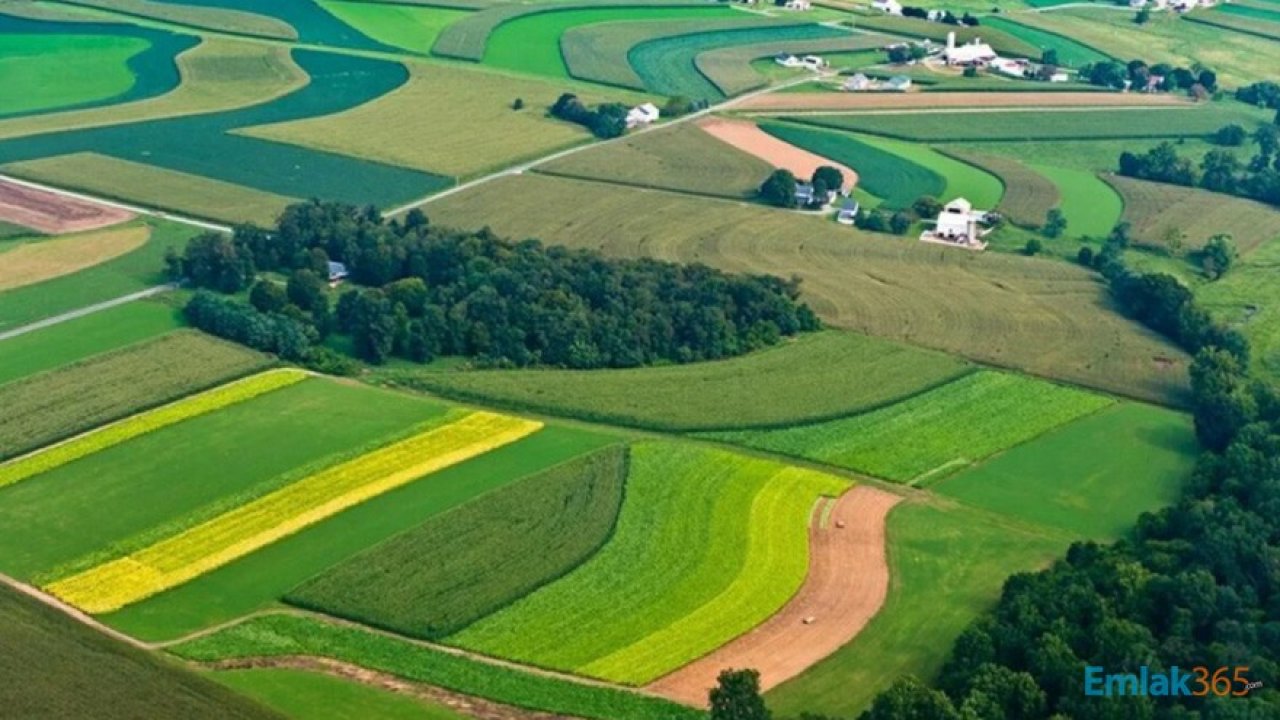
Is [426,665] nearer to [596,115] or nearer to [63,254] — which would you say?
[63,254]

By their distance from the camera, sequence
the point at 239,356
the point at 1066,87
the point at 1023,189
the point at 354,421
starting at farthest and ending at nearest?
1. the point at 1066,87
2. the point at 1023,189
3. the point at 239,356
4. the point at 354,421

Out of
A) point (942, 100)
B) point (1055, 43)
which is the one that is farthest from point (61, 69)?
point (1055, 43)

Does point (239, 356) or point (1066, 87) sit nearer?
point (239, 356)

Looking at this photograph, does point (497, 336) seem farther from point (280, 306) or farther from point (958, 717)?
point (958, 717)

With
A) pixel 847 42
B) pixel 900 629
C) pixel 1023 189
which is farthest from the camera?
pixel 847 42

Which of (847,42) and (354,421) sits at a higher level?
(847,42)

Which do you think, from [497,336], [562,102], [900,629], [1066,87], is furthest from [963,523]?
[1066,87]

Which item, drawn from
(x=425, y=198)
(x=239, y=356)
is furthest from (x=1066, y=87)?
(x=239, y=356)

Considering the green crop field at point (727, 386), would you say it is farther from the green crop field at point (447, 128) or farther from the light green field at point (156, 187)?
the green crop field at point (447, 128)
